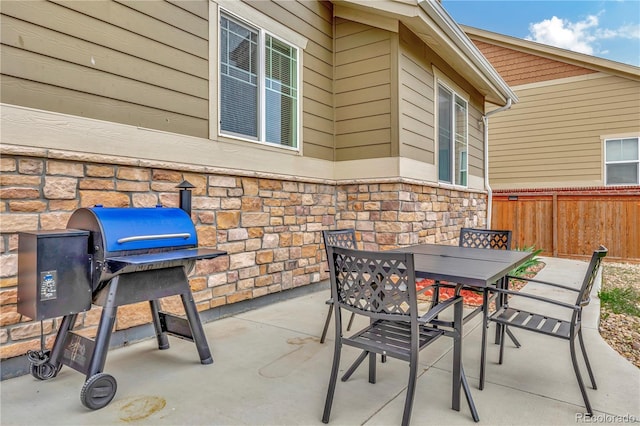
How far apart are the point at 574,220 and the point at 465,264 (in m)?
7.57

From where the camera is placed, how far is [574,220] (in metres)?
8.59

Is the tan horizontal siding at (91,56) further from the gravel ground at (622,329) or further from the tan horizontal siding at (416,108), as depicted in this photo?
the gravel ground at (622,329)

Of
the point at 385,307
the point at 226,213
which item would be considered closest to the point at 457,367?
the point at 385,307

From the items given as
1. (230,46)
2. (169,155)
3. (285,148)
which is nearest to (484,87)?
(285,148)

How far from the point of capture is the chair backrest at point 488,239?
3.91 m

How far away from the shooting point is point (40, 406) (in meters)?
2.19

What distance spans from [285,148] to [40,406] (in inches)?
130

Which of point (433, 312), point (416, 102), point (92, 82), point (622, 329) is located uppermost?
point (416, 102)

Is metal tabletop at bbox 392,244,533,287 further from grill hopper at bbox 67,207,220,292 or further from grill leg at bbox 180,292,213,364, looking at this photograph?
grill leg at bbox 180,292,213,364

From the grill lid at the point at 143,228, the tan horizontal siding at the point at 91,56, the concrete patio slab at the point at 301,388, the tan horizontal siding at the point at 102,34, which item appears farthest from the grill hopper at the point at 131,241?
the tan horizontal siding at the point at 102,34

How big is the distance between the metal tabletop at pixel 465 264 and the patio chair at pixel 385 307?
18cm

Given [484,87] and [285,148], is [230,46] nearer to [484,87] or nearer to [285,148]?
[285,148]

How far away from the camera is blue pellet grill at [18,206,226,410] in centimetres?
220

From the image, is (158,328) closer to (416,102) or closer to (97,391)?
(97,391)
